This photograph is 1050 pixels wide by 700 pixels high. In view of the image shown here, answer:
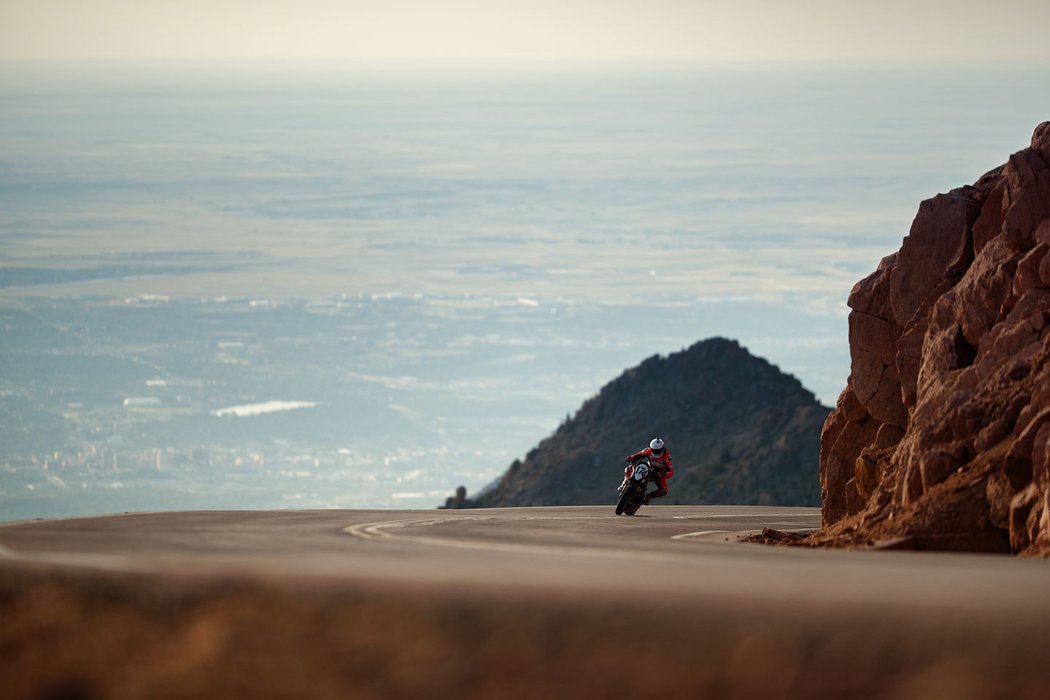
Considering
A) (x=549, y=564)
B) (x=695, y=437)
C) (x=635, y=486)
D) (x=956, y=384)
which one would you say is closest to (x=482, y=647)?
(x=549, y=564)

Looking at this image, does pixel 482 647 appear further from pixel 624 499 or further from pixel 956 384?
pixel 624 499

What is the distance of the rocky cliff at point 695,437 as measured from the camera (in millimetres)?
59688

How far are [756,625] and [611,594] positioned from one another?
810 mm

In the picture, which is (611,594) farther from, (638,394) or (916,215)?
(638,394)

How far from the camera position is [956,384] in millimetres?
17344

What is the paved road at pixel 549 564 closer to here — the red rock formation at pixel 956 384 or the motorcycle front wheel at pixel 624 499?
the red rock formation at pixel 956 384

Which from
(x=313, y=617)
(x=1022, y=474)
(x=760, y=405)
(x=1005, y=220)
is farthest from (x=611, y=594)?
(x=760, y=405)

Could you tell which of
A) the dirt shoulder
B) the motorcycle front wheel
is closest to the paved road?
the dirt shoulder

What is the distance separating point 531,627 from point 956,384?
10.9 meters

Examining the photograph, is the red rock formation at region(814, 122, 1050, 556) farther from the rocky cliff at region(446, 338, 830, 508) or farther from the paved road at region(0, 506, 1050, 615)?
the rocky cliff at region(446, 338, 830, 508)

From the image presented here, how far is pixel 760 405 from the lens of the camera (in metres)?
67.6

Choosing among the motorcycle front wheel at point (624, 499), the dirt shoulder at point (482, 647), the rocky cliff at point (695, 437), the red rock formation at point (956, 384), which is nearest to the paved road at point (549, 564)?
the dirt shoulder at point (482, 647)

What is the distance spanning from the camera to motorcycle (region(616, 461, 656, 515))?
83.4 ft

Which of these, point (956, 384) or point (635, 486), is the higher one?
point (956, 384)
